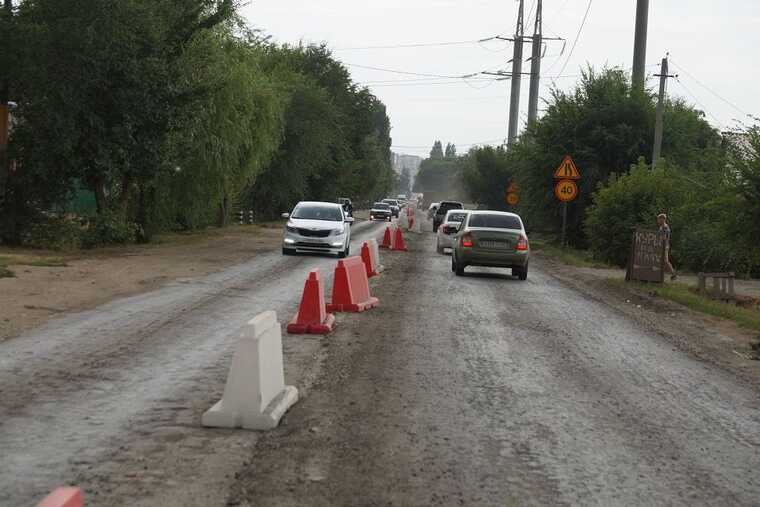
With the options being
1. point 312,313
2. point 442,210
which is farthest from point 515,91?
point 312,313

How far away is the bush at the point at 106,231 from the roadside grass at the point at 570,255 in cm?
1364

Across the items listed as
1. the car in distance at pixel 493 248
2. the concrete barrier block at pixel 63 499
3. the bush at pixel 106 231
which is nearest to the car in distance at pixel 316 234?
the bush at pixel 106 231

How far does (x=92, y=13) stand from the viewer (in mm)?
26094

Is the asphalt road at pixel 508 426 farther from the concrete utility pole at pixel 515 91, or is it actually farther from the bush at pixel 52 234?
the concrete utility pole at pixel 515 91

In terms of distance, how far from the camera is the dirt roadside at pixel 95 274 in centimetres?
1470

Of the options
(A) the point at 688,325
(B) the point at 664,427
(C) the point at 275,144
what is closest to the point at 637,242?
(A) the point at 688,325

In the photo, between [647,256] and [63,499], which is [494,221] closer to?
[647,256]

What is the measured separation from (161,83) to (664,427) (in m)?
22.0

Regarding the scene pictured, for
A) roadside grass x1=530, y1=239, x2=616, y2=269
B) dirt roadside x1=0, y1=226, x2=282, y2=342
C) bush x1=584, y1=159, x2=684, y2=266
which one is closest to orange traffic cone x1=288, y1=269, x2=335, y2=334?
dirt roadside x1=0, y1=226, x2=282, y2=342

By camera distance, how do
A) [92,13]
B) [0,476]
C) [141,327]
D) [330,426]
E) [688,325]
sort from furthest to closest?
[92,13] → [688,325] → [141,327] → [330,426] → [0,476]

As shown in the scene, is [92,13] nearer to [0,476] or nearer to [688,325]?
[688,325]

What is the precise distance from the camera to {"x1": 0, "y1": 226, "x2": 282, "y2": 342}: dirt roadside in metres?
14.7

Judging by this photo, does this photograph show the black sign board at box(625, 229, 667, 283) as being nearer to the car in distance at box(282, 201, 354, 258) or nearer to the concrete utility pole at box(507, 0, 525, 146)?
the car in distance at box(282, 201, 354, 258)

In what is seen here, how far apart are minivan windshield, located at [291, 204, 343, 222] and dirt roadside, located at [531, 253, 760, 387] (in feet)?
24.3
